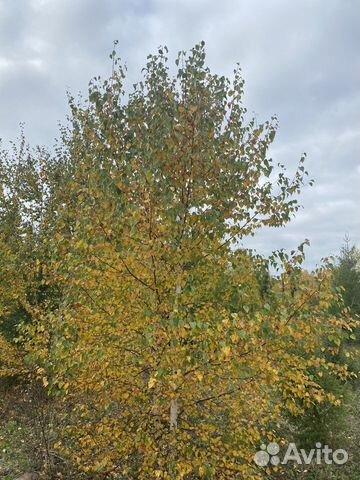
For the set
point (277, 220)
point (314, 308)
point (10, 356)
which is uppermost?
point (277, 220)

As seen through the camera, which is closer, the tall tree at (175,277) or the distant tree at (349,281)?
the tall tree at (175,277)

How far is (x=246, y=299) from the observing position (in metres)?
4.31

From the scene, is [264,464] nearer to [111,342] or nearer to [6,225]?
[111,342]

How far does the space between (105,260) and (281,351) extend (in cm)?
239

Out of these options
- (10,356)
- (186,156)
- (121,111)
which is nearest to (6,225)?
(10,356)
